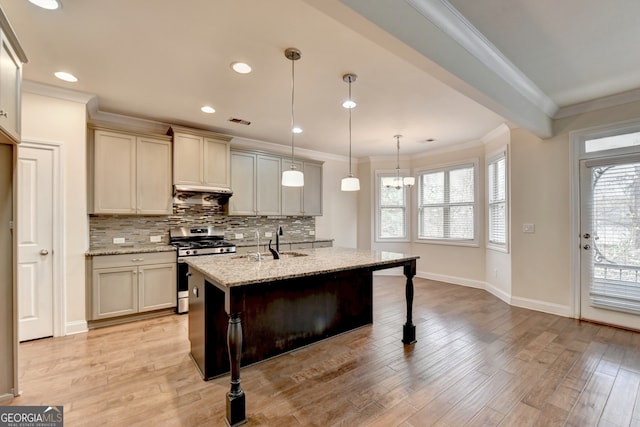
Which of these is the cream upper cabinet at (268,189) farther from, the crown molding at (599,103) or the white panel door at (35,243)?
the crown molding at (599,103)

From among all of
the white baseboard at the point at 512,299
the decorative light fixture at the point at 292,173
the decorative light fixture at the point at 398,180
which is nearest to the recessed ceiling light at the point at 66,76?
the decorative light fixture at the point at 292,173

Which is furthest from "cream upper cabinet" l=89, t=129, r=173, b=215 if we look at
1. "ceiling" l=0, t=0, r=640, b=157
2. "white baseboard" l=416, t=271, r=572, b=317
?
"white baseboard" l=416, t=271, r=572, b=317

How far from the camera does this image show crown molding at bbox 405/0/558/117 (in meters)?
1.88

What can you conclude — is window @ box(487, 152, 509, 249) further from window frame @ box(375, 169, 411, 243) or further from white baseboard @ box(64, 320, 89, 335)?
white baseboard @ box(64, 320, 89, 335)

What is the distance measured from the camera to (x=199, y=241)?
4.41m

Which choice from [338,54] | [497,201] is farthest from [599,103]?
[338,54]

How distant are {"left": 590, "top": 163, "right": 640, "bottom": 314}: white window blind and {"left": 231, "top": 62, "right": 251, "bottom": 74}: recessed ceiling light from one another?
13.3ft

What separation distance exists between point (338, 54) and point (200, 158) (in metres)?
2.60

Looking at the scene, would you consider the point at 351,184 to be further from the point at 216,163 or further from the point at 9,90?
the point at 9,90

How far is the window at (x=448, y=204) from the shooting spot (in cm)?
531

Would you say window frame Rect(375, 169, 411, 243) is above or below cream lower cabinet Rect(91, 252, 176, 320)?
above

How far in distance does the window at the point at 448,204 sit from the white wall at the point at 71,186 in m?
5.48

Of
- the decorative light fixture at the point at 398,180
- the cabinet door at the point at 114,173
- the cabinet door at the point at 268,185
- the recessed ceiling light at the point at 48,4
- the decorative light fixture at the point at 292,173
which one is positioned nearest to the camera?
the recessed ceiling light at the point at 48,4

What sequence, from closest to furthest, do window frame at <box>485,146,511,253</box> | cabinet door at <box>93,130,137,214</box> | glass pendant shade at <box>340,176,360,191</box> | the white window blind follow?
1. glass pendant shade at <box>340,176,360,191</box>
2. the white window blind
3. cabinet door at <box>93,130,137,214</box>
4. window frame at <box>485,146,511,253</box>
